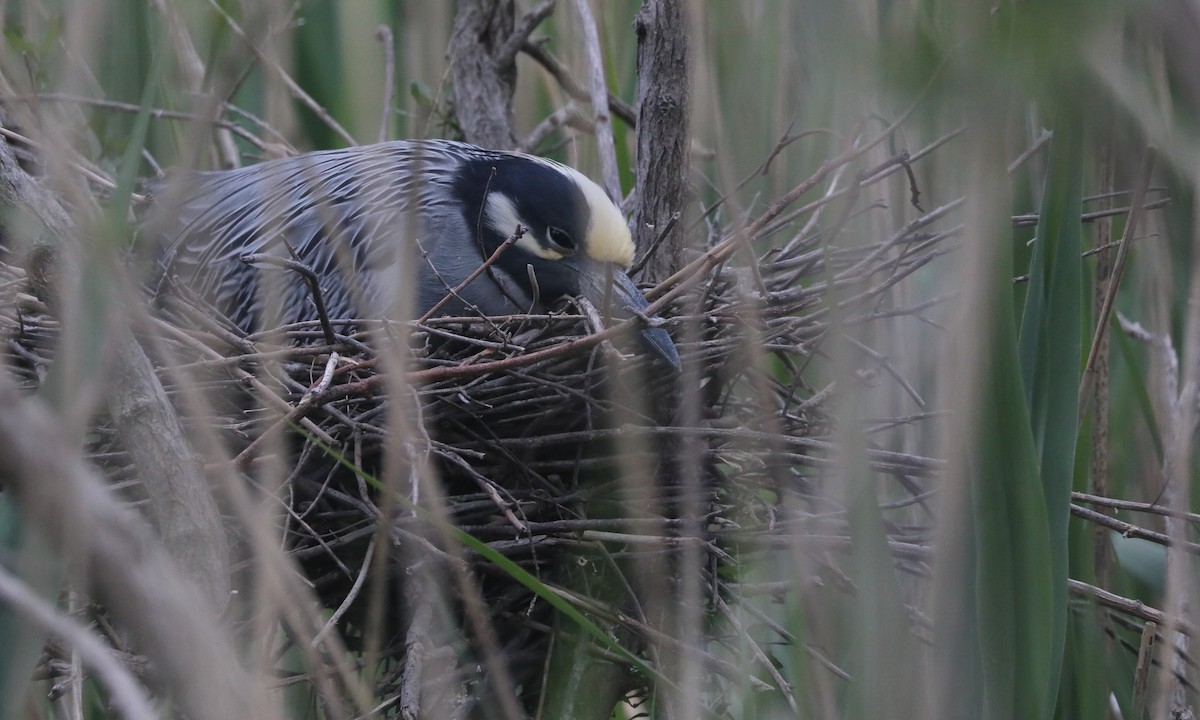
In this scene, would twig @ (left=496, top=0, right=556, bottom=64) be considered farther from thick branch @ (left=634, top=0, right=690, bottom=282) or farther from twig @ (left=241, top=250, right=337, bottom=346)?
twig @ (left=241, top=250, right=337, bottom=346)

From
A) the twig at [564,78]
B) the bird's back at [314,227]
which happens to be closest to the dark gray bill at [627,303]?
the bird's back at [314,227]

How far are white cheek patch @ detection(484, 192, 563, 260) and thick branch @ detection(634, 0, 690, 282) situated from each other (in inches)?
9.6

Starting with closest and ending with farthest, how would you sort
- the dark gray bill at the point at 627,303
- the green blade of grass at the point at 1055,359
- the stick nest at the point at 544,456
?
1. the green blade of grass at the point at 1055,359
2. the stick nest at the point at 544,456
3. the dark gray bill at the point at 627,303

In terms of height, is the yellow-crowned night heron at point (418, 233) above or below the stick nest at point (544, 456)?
above

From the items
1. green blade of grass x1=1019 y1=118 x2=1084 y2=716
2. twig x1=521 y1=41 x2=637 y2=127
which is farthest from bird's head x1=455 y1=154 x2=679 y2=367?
green blade of grass x1=1019 y1=118 x2=1084 y2=716

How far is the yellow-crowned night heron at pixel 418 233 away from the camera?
156cm

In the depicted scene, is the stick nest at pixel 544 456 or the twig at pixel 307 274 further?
the stick nest at pixel 544 456

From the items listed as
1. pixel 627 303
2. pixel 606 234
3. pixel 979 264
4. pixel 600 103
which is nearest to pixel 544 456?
pixel 627 303

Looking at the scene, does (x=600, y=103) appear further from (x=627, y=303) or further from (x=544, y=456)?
(x=544, y=456)

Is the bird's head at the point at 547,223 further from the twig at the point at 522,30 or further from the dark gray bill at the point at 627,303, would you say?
the twig at the point at 522,30

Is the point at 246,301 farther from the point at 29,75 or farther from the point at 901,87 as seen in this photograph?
the point at 901,87

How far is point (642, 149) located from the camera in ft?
4.42

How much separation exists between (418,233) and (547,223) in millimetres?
196

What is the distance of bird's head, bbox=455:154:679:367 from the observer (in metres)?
1.55
